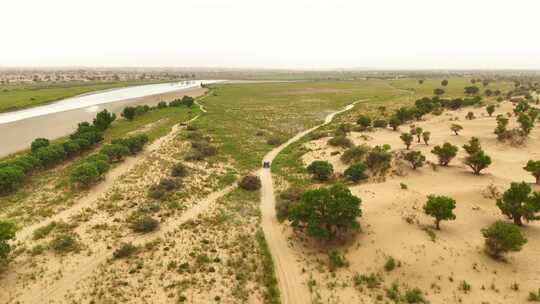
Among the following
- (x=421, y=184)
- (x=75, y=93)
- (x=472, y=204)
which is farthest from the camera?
(x=75, y=93)

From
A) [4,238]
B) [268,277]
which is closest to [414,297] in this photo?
[268,277]

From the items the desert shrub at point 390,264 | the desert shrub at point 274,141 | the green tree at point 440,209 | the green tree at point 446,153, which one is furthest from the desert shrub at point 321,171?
the desert shrub at point 274,141

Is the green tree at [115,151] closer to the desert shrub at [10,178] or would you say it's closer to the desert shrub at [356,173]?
the desert shrub at [10,178]

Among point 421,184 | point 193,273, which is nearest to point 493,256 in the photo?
point 421,184

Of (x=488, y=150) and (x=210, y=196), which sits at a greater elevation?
(x=488, y=150)

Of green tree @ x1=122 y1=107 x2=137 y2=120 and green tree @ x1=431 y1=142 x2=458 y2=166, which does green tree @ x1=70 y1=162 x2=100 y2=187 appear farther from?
green tree @ x1=122 y1=107 x2=137 y2=120

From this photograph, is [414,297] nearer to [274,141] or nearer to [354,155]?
[354,155]

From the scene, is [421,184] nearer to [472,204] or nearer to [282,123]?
[472,204]
